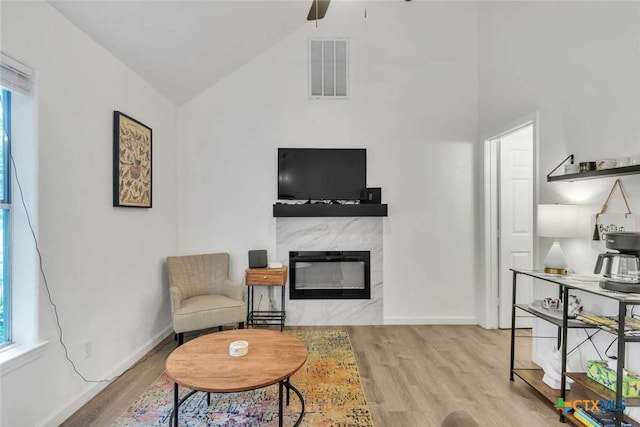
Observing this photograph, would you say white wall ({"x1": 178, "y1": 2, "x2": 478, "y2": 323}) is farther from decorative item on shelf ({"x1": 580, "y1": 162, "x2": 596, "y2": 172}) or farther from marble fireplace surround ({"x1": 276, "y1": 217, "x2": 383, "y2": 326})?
decorative item on shelf ({"x1": 580, "y1": 162, "x2": 596, "y2": 172})

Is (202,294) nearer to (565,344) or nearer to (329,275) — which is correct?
(329,275)

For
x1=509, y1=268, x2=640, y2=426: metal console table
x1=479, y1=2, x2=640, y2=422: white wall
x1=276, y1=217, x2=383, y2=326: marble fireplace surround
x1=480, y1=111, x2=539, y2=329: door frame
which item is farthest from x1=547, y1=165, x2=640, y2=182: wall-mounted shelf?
x1=276, y1=217, x2=383, y2=326: marble fireplace surround

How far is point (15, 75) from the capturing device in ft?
5.52

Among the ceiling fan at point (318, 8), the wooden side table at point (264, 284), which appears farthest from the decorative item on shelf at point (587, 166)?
the wooden side table at point (264, 284)

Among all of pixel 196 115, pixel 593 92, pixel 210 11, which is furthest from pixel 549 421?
pixel 196 115

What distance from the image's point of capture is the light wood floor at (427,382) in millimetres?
2008

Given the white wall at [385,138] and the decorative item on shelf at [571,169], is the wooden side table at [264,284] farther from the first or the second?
the decorative item on shelf at [571,169]

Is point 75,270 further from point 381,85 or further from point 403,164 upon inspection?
point 381,85

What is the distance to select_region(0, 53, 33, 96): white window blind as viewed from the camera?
5.29ft

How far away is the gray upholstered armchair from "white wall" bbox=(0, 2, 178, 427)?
321 mm

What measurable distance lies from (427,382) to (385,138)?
8.66 ft

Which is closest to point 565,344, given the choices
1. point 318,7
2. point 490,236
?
point 490,236

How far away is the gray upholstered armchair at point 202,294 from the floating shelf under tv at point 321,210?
85cm

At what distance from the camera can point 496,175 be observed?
11.5 feet
